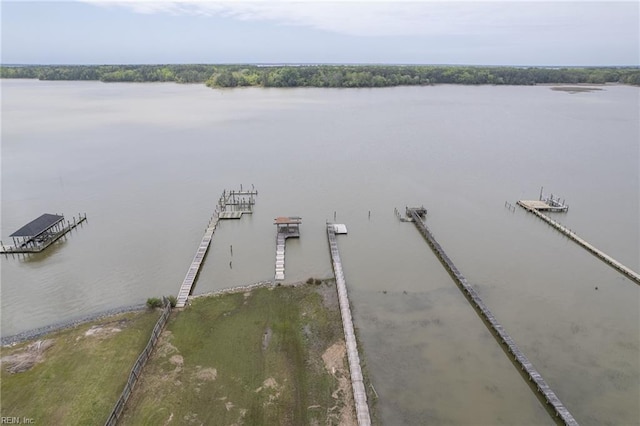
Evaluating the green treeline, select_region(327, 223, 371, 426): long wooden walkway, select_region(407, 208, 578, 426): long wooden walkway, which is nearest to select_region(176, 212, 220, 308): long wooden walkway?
select_region(327, 223, 371, 426): long wooden walkway

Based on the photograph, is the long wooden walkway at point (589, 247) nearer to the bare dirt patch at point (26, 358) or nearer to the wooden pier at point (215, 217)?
the wooden pier at point (215, 217)

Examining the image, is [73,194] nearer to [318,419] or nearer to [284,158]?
[284,158]

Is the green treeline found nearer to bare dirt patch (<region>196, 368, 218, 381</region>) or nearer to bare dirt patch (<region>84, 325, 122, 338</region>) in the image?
bare dirt patch (<region>84, 325, 122, 338</region>)

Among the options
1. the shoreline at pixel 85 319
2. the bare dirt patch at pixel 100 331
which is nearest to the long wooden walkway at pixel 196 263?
the shoreline at pixel 85 319

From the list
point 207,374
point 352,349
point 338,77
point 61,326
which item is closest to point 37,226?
point 61,326

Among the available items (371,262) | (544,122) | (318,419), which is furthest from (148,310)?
(544,122)

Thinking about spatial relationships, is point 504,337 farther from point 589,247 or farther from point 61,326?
point 61,326
